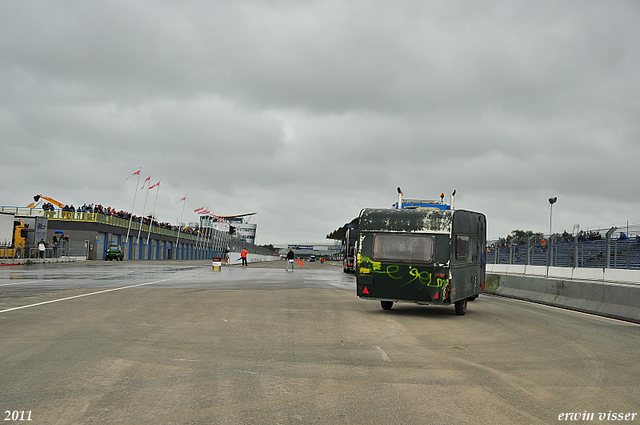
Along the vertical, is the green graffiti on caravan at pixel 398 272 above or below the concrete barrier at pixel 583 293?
above

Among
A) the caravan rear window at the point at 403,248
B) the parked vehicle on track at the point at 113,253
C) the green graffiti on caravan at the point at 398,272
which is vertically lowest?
the parked vehicle on track at the point at 113,253

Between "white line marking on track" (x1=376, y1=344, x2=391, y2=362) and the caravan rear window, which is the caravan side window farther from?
"white line marking on track" (x1=376, y1=344, x2=391, y2=362)

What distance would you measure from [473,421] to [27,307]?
1150cm

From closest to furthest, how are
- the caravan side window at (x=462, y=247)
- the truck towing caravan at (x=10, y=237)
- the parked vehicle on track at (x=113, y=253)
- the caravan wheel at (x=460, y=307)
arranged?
the caravan side window at (x=462, y=247)
the caravan wheel at (x=460, y=307)
the truck towing caravan at (x=10, y=237)
the parked vehicle on track at (x=113, y=253)

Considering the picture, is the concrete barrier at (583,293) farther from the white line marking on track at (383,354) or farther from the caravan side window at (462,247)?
the white line marking on track at (383,354)

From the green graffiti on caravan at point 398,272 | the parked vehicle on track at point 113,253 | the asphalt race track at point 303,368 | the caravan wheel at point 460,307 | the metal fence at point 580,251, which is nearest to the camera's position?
the asphalt race track at point 303,368

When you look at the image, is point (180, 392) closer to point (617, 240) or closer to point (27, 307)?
point (27, 307)

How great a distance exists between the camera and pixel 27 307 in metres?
13.5

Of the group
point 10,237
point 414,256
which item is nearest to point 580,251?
point 414,256

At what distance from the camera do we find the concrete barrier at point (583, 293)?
50.1ft

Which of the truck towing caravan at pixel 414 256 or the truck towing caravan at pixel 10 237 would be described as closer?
the truck towing caravan at pixel 414 256

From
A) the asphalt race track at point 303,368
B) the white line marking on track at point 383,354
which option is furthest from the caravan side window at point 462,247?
the white line marking on track at point 383,354

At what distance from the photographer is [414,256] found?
1405 centimetres

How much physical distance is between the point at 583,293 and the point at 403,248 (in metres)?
6.97
